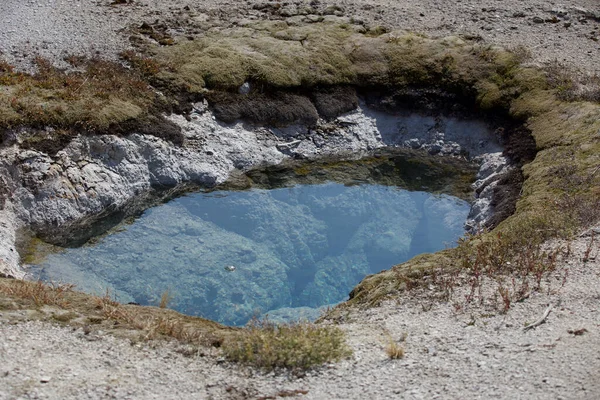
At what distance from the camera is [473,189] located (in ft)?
103

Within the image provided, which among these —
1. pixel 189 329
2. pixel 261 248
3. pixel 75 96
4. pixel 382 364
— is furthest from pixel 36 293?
pixel 75 96

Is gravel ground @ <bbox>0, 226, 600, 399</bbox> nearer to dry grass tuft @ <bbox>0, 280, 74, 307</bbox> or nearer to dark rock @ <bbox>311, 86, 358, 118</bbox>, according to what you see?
dry grass tuft @ <bbox>0, 280, 74, 307</bbox>

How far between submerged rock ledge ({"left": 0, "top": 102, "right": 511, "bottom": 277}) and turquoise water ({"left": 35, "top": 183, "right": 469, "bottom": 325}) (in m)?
1.34

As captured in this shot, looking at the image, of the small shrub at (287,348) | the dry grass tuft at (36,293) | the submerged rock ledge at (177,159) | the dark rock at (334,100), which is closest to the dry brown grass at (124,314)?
the dry grass tuft at (36,293)

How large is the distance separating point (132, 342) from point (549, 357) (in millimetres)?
8787

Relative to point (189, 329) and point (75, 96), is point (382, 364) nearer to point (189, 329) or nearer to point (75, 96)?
point (189, 329)

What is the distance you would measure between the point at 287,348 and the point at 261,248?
1269cm

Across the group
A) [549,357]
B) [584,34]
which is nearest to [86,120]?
[549,357]

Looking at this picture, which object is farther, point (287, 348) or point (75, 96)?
point (75, 96)

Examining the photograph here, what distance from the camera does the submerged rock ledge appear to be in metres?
25.4

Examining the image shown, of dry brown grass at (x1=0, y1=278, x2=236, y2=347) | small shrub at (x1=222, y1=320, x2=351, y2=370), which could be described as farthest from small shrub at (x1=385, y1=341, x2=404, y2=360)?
dry brown grass at (x1=0, y1=278, x2=236, y2=347)

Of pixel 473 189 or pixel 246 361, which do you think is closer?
pixel 246 361

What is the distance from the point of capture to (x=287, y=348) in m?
13.8

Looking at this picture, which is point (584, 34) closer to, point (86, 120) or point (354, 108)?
point (354, 108)
